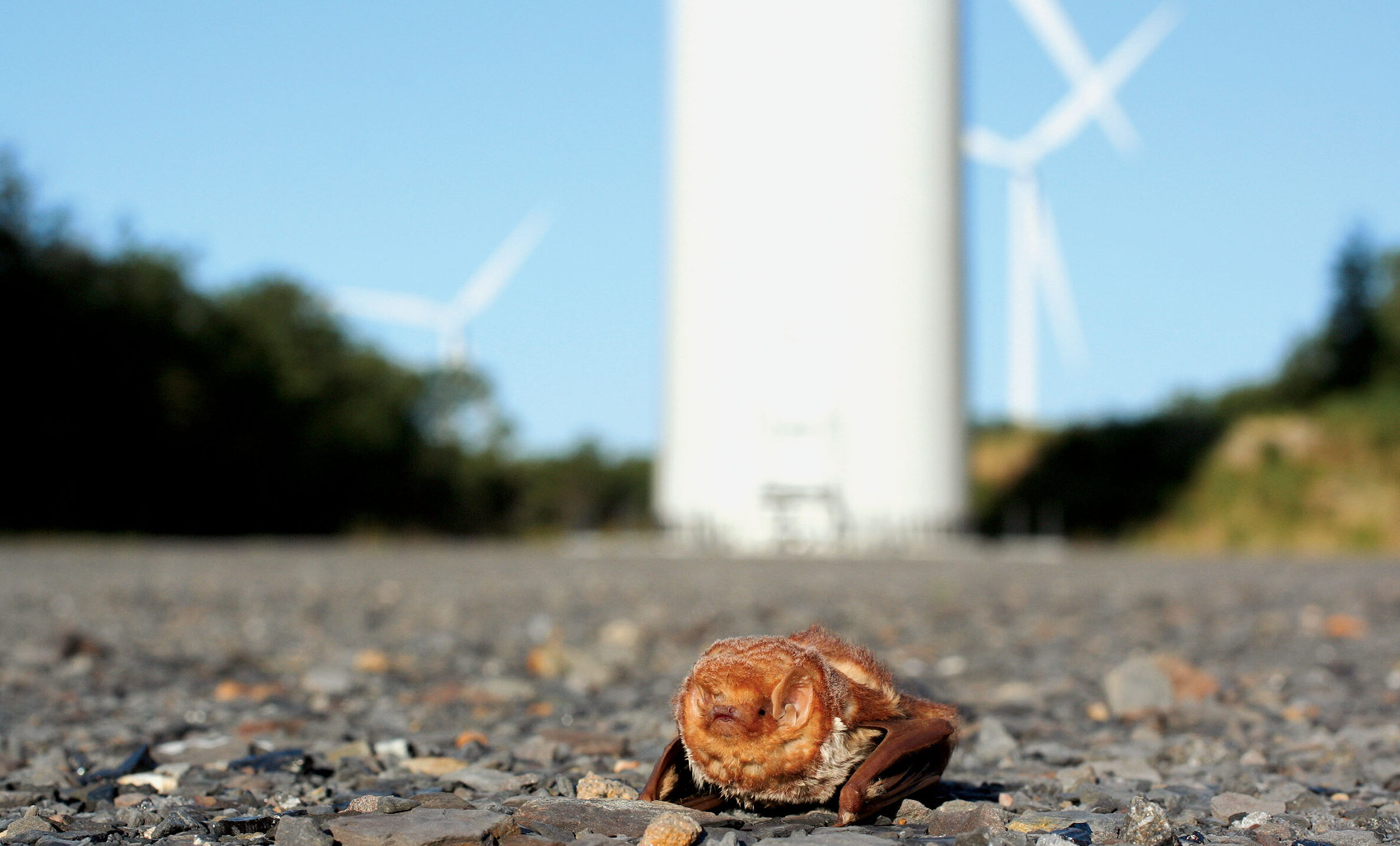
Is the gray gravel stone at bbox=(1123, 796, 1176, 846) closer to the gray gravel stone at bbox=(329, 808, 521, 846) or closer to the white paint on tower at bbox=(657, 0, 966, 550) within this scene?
the gray gravel stone at bbox=(329, 808, 521, 846)

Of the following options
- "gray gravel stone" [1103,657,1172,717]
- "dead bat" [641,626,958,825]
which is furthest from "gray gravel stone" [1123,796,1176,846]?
"gray gravel stone" [1103,657,1172,717]

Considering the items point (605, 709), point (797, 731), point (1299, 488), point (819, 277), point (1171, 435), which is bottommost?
point (605, 709)

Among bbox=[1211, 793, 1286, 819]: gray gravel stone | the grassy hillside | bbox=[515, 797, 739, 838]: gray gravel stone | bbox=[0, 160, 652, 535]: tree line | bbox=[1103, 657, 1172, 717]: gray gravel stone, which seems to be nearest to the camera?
bbox=[515, 797, 739, 838]: gray gravel stone

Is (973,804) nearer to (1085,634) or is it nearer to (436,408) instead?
(1085,634)

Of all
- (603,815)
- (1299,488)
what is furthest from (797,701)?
(1299,488)

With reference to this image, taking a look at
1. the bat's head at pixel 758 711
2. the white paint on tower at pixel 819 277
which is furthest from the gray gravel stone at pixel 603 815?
the white paint on tower at pixel 819 277

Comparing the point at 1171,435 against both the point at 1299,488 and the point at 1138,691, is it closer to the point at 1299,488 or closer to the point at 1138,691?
the point at 1299,488

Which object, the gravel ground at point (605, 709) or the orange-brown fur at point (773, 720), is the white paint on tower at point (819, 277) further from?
the orange-brown fur at point (773, 720)
